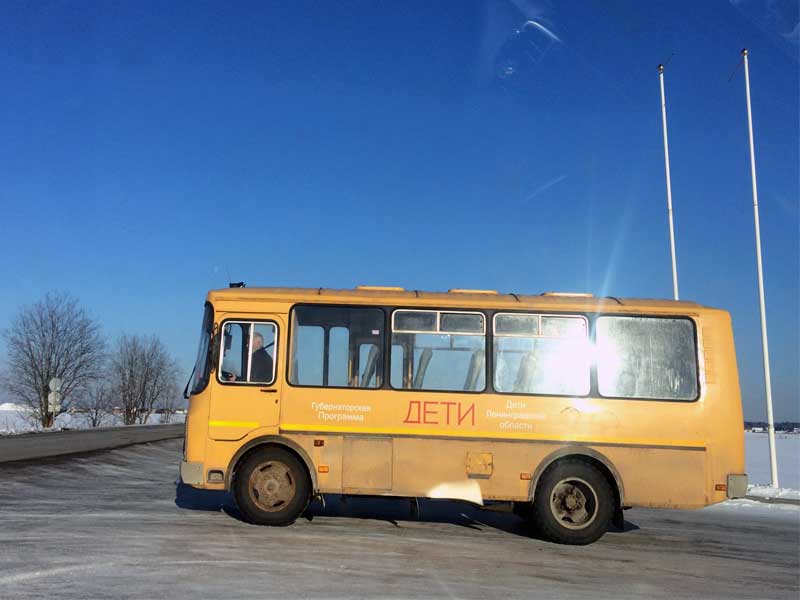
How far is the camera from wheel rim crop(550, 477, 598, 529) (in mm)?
8891

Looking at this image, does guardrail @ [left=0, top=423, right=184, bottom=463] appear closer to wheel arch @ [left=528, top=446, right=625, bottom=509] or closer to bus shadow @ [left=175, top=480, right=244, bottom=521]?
bus shadow @ [left=175, top=480, right=244, bottom=521]

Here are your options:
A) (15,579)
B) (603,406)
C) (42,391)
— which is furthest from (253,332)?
(42,391)

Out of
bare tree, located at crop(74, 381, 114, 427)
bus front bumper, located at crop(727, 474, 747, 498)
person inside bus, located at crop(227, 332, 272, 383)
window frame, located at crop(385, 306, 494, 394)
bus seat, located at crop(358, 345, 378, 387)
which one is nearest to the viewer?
bus front bumper, located at crop(727, 474, 747, 498)

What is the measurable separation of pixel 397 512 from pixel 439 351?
3.17 meters

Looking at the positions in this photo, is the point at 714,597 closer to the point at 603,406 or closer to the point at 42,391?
the point at 603,406

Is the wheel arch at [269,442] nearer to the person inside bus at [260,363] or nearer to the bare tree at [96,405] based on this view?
the person inside bus at [260,363]

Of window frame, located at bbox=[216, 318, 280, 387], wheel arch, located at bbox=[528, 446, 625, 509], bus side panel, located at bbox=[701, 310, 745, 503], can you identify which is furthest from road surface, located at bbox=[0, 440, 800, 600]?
window frame, located at bbox=[216, 318, 280, 387]

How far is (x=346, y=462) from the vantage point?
9062mm

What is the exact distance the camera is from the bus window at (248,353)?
30.6 feet

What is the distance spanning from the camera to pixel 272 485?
9180mm

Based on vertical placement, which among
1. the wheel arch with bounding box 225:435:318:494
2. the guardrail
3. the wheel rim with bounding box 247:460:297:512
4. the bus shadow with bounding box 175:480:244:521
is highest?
the wheel arch with bounding box 225:435:318:494

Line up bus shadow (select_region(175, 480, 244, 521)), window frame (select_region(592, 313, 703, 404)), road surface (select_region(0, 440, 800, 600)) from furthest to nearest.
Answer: bus shadow (select_region(175, 480, 244, 521))
window frame (select_region(592, 313, 703, 404))
road surface (select_region(0, 440, 800, 600))

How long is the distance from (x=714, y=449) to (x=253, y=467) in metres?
6.17

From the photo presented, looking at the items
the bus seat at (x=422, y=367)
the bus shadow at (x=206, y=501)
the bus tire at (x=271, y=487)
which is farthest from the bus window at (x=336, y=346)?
the bus shadow at (x=206, y=501)
